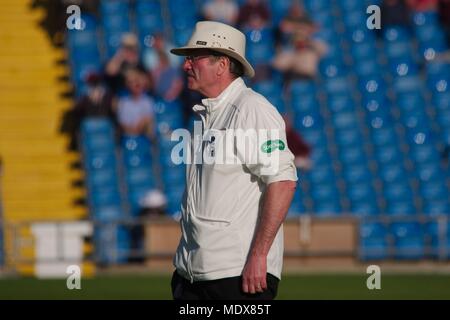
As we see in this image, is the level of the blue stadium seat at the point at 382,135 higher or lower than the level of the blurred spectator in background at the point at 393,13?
lower

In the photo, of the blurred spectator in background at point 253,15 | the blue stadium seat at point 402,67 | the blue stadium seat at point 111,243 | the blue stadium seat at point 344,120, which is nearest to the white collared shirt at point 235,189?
the blue stadium seat at point 111,243

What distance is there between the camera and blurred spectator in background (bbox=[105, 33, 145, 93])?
2225 cm

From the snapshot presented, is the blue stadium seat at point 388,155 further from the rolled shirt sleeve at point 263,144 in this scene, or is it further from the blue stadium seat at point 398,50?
the rolled shirt sleeve at point 263,144

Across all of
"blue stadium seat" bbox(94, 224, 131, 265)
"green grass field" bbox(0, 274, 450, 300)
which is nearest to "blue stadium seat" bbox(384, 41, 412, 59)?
"green grass field" bbox(0, 274, 450, 300)

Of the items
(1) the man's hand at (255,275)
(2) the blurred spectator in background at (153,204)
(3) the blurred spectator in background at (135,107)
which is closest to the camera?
(1) the man's hand at (255,275)

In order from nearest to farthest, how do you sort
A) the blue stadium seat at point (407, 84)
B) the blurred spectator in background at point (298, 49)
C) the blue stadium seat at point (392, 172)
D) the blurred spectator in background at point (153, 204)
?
the blurred spectator in background at point (153, 204) < the blue stadium seat at point (392, 172) < the blurred spectator in background at point (298, 49) < the blue stadium seat at point (407, 84)

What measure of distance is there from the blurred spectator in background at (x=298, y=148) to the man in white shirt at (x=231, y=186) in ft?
47.5

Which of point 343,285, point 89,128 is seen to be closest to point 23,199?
point 89,128

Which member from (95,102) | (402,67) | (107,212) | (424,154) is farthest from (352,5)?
(107,212)

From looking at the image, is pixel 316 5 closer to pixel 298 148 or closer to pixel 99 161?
pixel 298 148

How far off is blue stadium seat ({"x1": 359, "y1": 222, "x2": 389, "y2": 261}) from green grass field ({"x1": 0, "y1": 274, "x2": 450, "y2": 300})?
154cm

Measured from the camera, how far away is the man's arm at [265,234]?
650 centimetres

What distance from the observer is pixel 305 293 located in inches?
610
